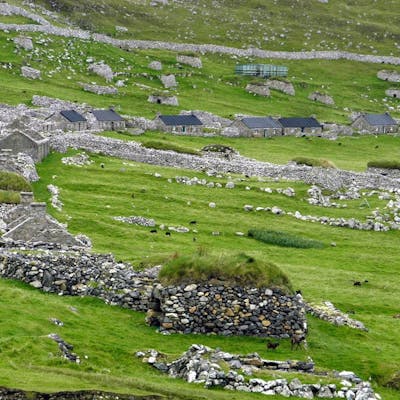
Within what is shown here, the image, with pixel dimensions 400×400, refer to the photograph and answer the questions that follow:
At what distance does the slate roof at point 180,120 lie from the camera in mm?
145000

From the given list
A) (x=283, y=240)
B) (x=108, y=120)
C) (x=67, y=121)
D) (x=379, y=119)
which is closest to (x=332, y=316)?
(x=283, y=240)

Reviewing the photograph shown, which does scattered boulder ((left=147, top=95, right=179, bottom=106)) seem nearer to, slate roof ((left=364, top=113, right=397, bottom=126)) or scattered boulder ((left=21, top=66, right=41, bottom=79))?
scattered boulder ((left=21, top=66, right=41, bottom=79))

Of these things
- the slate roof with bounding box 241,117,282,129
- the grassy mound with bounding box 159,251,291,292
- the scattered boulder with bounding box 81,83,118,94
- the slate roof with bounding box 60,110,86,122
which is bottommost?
the slate roof with bounding box 241,117,282,129

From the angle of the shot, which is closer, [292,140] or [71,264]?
[71,264]

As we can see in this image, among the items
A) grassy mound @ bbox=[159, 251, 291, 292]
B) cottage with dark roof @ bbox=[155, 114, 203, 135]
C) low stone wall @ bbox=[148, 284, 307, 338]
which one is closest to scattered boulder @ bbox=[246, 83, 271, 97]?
cottage with dark roof @ bbox=[155, 114, 203, 135]

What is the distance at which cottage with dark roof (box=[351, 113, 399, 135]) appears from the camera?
564 ft

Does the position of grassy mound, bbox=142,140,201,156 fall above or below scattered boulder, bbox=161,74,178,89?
above

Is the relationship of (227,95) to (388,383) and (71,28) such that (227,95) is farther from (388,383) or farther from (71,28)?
(388,383)

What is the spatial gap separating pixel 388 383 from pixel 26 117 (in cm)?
9060

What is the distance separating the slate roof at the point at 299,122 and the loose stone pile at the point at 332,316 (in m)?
117

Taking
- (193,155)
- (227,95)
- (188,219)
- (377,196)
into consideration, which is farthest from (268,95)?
(188,219)

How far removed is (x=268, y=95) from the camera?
191 m

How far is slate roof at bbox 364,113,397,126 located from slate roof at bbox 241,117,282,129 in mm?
22750

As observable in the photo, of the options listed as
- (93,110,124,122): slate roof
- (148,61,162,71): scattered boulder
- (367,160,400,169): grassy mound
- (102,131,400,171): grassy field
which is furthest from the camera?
(148,61,162,71): scattered boulder
